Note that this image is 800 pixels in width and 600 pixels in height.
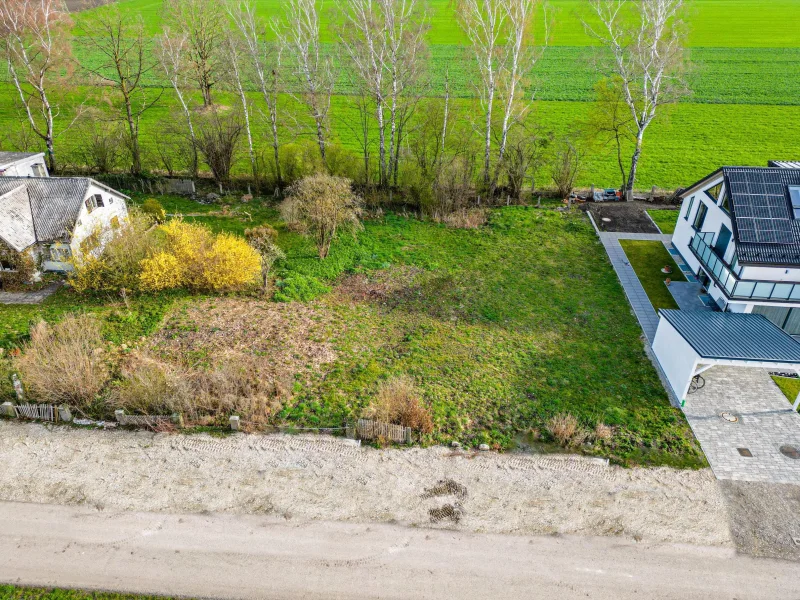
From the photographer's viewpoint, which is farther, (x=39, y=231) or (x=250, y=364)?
(x=39, y=231)

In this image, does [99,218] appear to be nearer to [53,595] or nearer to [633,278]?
[53,595]

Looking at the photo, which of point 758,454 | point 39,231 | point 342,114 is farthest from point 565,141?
point 39,231

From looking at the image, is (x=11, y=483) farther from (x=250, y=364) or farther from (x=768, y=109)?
(x=768, y=109)

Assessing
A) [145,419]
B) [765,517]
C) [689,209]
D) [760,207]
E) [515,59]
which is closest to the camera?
[765,517]

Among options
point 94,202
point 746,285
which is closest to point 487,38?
point 746,285

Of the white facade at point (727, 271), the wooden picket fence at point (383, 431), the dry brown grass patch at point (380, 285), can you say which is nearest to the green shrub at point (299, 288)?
the dry brown grass patch at point (380, 285)

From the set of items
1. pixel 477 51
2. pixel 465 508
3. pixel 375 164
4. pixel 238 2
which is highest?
pixel 238 2
